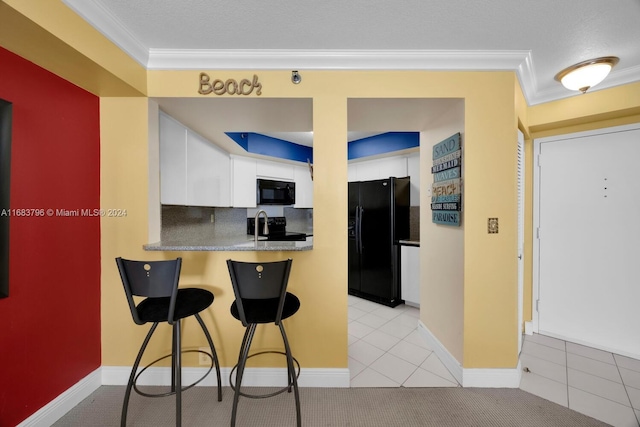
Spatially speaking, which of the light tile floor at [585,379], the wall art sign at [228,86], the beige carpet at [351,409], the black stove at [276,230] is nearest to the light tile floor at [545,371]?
the light tile floor at [585,379]

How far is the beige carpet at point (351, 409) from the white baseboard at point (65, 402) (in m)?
0.04

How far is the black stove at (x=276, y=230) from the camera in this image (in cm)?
386

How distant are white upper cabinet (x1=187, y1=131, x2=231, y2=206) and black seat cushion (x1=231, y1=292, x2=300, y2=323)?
4.74 ft

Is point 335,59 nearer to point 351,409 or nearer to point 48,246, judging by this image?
point 48,246

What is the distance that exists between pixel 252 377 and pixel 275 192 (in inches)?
104

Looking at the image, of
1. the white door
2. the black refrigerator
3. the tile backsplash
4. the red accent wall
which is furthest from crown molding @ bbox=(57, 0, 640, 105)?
the black refrigerator

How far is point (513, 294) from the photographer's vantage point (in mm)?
1801

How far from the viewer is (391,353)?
2258mm

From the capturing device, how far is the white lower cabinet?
322 cm

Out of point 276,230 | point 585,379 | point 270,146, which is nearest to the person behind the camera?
point 585,379

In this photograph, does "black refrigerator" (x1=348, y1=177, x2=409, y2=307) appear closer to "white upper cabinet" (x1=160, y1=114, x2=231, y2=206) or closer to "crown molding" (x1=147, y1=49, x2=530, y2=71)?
"crown molding" (x1=147, y1=49, x2=530, y2=71)

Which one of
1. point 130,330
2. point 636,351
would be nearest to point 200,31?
point 130,330

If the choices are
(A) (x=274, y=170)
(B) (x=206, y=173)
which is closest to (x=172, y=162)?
(B) (x=206, y=173)

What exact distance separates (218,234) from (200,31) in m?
2.52
